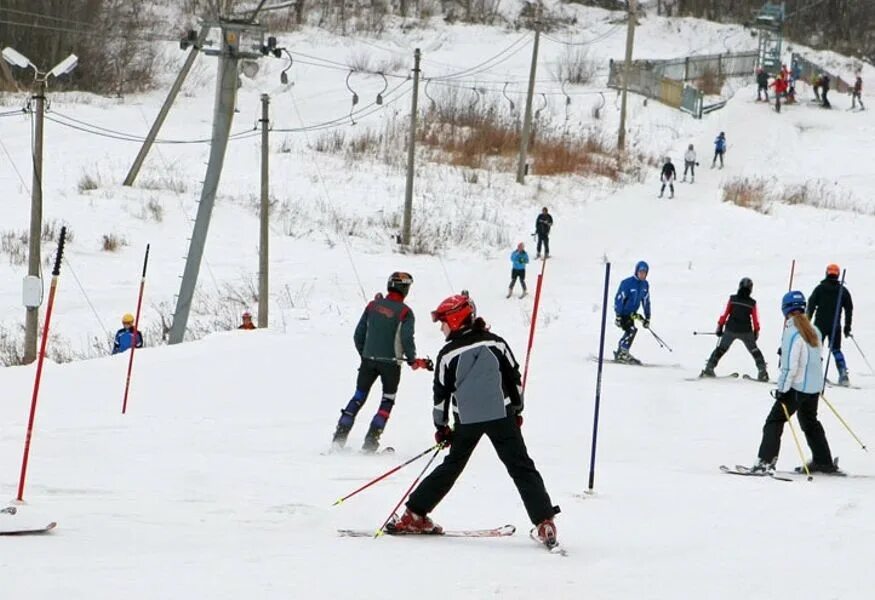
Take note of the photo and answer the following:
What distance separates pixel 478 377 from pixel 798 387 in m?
3.89

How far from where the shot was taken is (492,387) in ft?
24.4

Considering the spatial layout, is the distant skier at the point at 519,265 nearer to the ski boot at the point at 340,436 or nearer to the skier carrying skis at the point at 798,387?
the ski boot at the point at 340,436

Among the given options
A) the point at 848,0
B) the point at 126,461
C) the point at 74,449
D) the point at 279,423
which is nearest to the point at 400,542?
the point at 126,461

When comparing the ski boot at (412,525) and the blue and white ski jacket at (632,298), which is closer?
the ski boot at (412,525)

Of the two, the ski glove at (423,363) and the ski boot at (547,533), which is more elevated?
the ski glove at (423,363)

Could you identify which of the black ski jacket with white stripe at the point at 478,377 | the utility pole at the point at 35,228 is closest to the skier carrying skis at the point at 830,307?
the black ski jacket with white stripe at the point at 478,377

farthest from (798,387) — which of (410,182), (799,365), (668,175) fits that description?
(668,175)

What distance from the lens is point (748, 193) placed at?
3872 centimetres

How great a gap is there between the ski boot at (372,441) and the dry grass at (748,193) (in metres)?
26.8

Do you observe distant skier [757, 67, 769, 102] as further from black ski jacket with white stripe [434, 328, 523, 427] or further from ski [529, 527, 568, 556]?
ski [529, 527, 568, 556]

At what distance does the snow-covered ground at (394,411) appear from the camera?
6750 millimetres

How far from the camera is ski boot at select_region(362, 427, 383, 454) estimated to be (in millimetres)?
11172

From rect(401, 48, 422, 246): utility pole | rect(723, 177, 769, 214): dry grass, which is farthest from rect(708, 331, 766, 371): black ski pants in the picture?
rect(723, 177, 769, 214): dry grass

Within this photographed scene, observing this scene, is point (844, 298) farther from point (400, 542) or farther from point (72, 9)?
point (72, 9)
